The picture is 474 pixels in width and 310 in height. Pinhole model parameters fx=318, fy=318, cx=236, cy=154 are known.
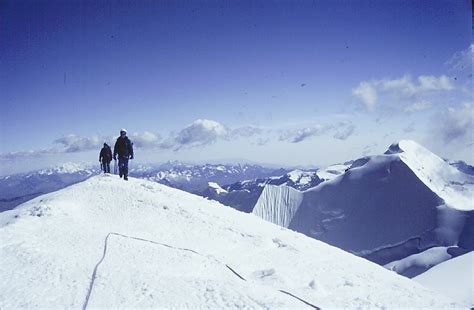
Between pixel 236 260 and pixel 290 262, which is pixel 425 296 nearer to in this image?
pixel 290 262

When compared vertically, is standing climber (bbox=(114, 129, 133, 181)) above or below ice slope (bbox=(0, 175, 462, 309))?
above

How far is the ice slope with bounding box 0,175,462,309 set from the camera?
29.2 feet

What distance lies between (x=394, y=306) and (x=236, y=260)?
5.84 meters

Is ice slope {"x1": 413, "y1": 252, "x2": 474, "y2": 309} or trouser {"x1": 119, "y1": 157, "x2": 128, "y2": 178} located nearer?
ice slope {"x1": 413, "y1": 252, "x2": 474, "y2": 309}

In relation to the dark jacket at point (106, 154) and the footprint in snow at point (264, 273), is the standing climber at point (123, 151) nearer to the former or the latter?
the dark jacket at point (106, 154)

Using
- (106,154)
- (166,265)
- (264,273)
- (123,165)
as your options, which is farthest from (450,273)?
(106,154)

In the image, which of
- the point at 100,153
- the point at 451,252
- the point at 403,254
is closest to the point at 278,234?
the point at 100,153

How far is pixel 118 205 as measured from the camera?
18438 millimetres

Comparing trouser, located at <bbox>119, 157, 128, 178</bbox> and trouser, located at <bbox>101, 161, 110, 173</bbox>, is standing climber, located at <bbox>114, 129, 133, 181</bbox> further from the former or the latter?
trouser, located at <bbox>101, 161, 110, 173</bbox>

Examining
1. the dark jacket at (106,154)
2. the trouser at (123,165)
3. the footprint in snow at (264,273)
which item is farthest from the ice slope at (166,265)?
the dark jacket at (106,154)

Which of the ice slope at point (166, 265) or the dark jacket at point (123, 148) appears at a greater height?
the dark jacket at point (123, 148)

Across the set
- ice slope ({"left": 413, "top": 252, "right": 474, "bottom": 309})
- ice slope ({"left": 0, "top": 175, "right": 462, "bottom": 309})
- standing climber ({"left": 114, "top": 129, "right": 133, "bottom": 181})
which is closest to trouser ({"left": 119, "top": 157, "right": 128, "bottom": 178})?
standing climber ({"left": 114, "top": 129, "right": 133, "bottom": 181})

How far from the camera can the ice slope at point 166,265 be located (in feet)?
29.2

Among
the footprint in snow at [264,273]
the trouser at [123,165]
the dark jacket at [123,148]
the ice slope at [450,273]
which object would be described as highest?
the dark jacket at [123,148]
